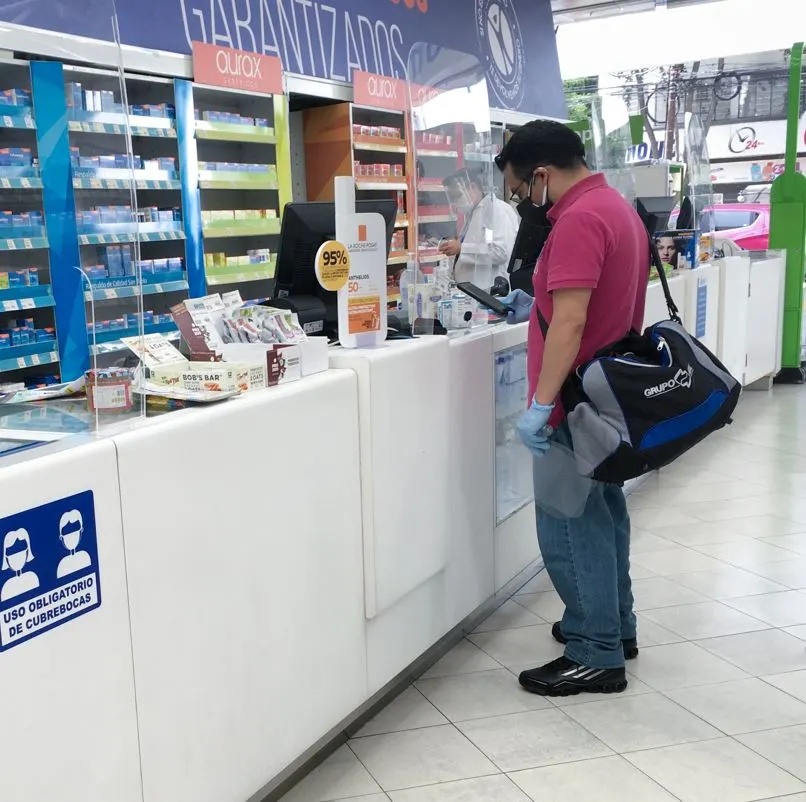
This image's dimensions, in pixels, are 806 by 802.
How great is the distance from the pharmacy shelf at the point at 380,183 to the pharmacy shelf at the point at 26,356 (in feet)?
9.36

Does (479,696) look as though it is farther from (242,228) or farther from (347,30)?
(347,30)

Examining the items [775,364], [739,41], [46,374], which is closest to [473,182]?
[46,374]

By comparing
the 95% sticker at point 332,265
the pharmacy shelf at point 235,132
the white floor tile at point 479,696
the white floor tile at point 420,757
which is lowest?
the white floor tile at point 479,696

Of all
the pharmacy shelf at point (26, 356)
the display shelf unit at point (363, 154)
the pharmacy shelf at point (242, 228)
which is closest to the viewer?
the pharmacy shelf at point (26, 356)

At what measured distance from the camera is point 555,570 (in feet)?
9.60

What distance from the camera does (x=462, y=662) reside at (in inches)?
122

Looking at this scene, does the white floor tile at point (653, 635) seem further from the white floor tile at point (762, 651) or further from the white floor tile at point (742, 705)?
the white floor tile at point (742, 705)

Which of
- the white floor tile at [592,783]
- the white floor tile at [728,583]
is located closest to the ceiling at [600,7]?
the white floor tile at [728,583]

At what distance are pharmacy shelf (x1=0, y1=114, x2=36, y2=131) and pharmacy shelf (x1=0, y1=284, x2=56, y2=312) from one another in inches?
27.4

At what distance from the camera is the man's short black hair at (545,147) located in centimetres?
269

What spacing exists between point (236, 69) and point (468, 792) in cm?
446

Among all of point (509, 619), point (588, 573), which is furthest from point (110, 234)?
point (509, 619)

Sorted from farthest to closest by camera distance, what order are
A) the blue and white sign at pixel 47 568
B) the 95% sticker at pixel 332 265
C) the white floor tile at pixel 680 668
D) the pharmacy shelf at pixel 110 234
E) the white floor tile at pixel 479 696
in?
1. the white floor tile at pixel 680 668
2. the white floor tile at pixel 479 696
3. the 95% sticker at pixel 332 265
4. the pharmacy shelf at pixel 110 234
5. the blue and white sign at pixel 47 568

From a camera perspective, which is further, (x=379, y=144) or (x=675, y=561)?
(x=379, y=144)
